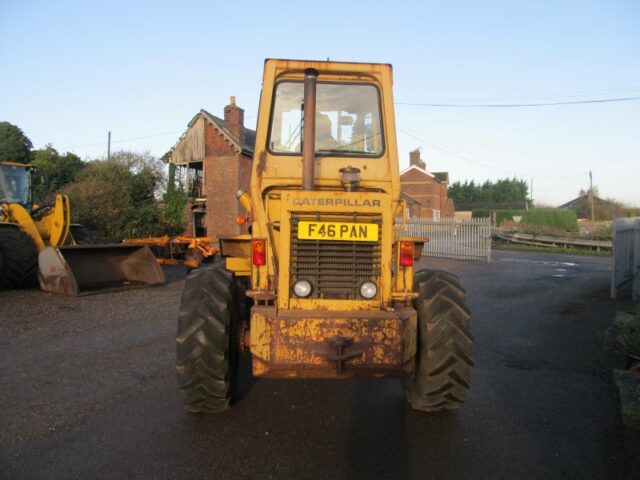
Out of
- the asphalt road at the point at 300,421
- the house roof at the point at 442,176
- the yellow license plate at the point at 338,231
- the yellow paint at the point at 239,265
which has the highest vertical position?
the house roof at the point at 442,176

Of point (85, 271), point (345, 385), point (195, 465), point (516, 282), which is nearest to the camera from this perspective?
point (195, 465)

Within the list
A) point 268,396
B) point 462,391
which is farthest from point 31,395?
point 462,391

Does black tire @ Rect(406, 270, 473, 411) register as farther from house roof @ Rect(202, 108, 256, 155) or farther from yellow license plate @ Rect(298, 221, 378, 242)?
house roof @ Rect(202, 108, 256, 155)

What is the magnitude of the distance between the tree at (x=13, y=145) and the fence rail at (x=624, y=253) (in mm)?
36724

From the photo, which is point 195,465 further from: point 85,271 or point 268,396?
point 85,271

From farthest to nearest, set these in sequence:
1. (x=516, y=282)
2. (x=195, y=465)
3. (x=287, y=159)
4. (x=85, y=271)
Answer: (x=516, y=282), (x=85, y=271), (x=287, y=159), (x=195, y=465)

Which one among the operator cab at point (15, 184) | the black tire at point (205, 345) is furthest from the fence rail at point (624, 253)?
the operator cab at point (15, 184)

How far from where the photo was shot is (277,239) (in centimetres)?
457

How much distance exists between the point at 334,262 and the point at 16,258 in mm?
9423

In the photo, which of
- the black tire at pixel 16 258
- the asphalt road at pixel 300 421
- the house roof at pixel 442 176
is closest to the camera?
the asphalt road at pixel 300 421

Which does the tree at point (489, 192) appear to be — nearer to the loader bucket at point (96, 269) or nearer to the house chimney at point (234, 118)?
the house chimney at point (234, 118)

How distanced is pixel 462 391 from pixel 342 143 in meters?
2.49

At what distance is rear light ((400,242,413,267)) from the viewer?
14.8 ft

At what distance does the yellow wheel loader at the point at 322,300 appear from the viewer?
13.3ft
